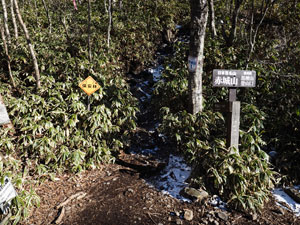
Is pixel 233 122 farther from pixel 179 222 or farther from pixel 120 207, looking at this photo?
pixel 120 207

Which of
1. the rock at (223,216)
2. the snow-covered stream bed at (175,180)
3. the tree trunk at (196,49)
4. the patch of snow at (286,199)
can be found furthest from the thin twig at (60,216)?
the patch of snow at (286,199)

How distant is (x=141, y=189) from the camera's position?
14.0 feet

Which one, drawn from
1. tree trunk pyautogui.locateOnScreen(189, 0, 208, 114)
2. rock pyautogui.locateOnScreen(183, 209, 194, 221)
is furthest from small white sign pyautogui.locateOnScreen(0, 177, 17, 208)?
tree trunk pyautogui.locateOnScreen(189, 0, 208, 114)

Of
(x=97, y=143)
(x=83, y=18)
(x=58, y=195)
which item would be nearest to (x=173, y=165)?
(x=97, y=143)

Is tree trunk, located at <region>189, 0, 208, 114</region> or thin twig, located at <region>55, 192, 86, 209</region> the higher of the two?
tree trunk, located at <region>189, 0, 208, 114</region>

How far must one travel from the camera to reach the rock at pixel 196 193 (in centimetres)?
385

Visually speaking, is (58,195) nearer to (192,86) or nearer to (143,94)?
(192,86)

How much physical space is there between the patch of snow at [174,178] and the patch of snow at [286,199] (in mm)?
1926

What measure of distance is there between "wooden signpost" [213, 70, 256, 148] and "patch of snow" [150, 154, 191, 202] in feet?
4.36

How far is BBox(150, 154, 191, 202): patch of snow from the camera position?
167 inches

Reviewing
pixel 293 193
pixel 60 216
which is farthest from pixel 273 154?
pixel 60 216

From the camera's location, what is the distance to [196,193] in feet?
12.9

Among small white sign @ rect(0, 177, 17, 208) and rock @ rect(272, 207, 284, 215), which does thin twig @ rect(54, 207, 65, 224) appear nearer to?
small white sign @ rect(0, 177, 17, 208)

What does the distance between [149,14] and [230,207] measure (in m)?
12.1
